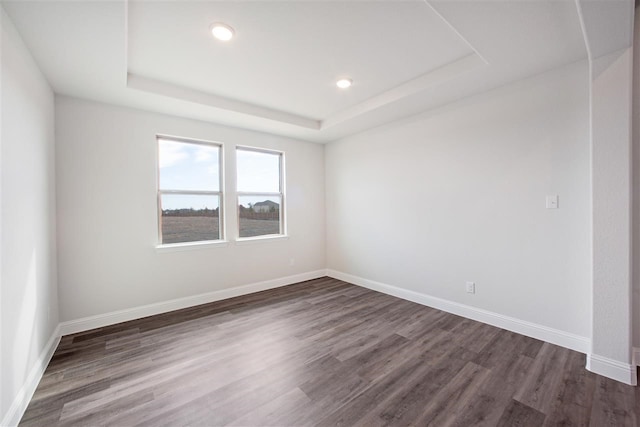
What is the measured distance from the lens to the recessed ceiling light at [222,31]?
6.56 ft

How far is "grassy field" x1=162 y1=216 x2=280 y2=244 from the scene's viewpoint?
3578mm

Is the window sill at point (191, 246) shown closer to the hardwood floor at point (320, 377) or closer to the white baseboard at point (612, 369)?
the hardwood floor at point (320, 377)

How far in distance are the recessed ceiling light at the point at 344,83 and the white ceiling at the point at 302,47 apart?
9 cm

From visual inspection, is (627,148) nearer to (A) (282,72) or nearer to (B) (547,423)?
(B) (547,423)

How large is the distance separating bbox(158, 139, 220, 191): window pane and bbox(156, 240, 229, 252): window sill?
Result: 75cm

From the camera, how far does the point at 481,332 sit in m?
2.81

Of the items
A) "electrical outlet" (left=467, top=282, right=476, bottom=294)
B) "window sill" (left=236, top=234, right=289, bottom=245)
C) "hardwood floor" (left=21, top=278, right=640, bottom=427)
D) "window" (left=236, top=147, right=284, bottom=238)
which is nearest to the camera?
"hardwood floor" (left=21, top=278, right=640, bottom=427)

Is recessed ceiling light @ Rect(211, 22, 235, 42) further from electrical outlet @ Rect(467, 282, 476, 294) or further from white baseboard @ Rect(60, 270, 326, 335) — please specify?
electrical outlet @ Rect(467, 282, 476, 294)

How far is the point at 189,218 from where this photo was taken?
147 inches

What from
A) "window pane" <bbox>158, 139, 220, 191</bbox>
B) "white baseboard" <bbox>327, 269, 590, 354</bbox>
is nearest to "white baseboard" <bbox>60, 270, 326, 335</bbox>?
"window pane" <bbox>158, 139, 220, 191</bbox>

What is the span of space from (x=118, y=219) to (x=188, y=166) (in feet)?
3.52

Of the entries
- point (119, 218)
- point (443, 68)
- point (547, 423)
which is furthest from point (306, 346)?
point (443, 68)

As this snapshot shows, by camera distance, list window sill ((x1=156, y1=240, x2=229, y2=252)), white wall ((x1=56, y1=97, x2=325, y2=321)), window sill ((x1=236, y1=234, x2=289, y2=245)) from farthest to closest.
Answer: window sill ((x1=236, y1=234, x2=289, y2=245))
window sill ((x1=156, y1=240, x2=229, y2=252))
white wall ((x1=56, y1=97, x2=325, y2=321))

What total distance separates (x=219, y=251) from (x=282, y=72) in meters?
2.54
